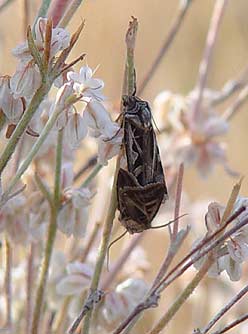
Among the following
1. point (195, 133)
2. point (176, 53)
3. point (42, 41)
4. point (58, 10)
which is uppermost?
point (176, 53)

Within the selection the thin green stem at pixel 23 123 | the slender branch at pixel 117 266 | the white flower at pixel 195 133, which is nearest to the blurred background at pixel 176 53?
the white flower at pixel 195 133

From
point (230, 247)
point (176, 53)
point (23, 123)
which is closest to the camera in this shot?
point (23, 123)

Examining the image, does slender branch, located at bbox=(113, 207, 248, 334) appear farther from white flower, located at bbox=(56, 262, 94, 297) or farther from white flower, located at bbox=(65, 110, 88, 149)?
white flower, located at bbox=(56, 262, 94, 297)

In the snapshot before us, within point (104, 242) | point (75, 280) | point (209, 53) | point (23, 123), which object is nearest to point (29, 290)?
point (75, 280)

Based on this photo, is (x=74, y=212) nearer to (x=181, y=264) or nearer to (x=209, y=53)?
(x=181, y=264)

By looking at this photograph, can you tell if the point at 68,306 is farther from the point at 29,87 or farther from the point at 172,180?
the point at 29,87

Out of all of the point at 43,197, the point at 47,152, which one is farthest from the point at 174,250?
the point at 47,152
